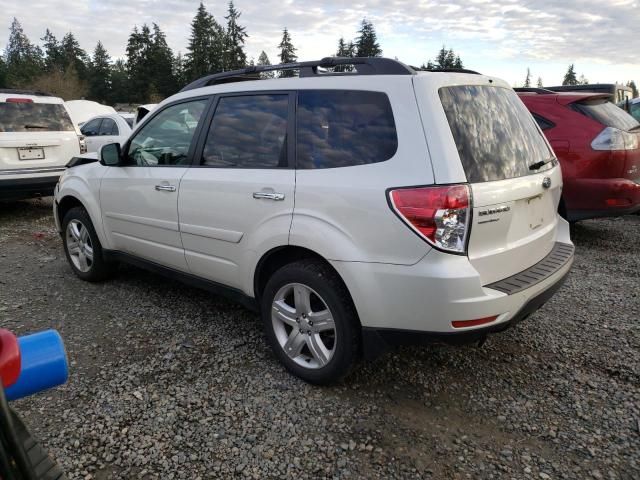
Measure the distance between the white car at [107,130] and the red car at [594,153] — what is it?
9.29 metres

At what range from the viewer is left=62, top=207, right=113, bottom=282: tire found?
456 cm

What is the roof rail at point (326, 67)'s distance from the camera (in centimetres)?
267

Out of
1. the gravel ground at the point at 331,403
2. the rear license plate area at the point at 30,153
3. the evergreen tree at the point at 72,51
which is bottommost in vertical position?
the gravel ground at the point at 331,403

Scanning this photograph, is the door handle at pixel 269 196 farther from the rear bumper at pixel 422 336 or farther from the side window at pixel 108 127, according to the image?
the side window at pixel 108 127

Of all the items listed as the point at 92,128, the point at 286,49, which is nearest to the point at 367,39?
the point at 286,49

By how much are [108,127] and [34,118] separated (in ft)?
14.4

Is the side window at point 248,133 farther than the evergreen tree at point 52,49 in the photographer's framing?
No

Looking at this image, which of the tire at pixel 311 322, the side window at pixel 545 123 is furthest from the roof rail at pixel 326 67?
the side window at pixel 545 123

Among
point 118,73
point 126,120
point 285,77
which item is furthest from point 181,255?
point 118,73

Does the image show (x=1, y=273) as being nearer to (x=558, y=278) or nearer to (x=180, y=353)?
(x=180, y=353)

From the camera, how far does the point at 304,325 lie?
2895mm

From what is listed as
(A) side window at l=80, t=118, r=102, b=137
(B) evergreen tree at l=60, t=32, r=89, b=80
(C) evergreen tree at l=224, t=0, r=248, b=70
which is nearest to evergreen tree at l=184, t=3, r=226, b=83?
(C) evergreen tree at l=224, t=0, r=248, b=70

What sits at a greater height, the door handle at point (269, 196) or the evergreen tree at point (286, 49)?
the evergreen tree at point (286, 49)

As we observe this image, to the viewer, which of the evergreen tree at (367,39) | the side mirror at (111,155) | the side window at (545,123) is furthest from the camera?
the evergreen tree at (367,39)
